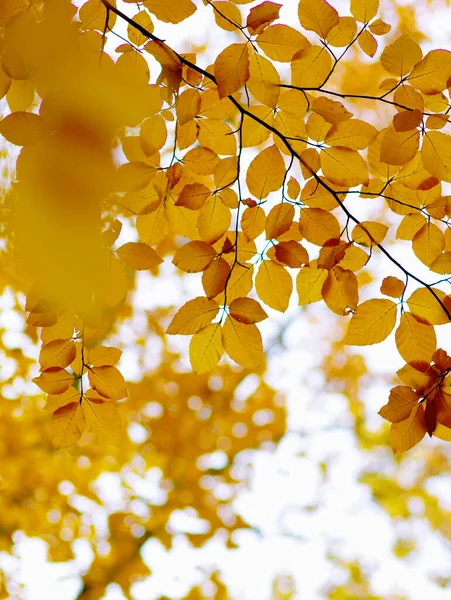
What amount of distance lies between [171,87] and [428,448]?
481 centimetres

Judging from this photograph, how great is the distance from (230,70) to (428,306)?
489mm

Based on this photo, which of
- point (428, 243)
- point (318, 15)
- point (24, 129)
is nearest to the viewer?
point (24, 129)

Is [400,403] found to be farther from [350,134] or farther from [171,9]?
[171,9]

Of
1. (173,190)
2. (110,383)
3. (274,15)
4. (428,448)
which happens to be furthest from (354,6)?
(428,448)

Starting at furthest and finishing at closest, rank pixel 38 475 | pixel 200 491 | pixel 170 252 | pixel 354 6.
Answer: pixel 170 252
pixel 200 491
pixel 38 475
pixel 354 6

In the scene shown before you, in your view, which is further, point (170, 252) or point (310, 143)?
point (170, 252)

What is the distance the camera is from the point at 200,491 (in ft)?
10.6

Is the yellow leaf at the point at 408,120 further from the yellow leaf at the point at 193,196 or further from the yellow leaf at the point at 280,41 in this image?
the yellow leaf at the point at 193,196

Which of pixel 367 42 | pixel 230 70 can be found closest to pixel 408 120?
pixel 367 42

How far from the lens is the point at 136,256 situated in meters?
0.90

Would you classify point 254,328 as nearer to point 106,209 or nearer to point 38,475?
point 106,209

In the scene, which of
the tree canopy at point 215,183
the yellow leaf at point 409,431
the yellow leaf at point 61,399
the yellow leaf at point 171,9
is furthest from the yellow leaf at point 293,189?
the yellow leaf at point 61,399

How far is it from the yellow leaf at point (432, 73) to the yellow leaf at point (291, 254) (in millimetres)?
311

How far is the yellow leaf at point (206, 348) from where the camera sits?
915 millimetres
